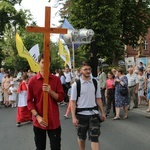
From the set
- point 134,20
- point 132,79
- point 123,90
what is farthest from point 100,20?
point 123,90

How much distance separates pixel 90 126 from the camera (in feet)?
19.0

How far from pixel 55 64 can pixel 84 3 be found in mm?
46274

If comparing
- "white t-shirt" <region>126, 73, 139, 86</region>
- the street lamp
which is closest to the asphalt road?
"white t-shirt" <region>126, 73, 139, 86</region>

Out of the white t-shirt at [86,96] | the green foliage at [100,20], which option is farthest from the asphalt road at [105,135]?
the green foliage at [100,20]

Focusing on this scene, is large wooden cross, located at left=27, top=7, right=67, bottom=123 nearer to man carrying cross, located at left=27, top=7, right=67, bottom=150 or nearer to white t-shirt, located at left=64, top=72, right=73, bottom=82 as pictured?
man carrying cross, located at left=27, top=7, right=67, bottom=150

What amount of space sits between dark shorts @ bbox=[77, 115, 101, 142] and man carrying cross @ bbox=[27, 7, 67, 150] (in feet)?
3.18

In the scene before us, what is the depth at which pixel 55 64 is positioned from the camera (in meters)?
74.5

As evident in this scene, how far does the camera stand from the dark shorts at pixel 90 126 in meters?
5.73

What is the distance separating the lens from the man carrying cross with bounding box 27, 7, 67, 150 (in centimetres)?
474

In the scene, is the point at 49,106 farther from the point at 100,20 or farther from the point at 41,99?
the point at 100,20

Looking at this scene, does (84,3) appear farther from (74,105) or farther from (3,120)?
(74,105)

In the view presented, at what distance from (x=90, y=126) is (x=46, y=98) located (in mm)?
1319

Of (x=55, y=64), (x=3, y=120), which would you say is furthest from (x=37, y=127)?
(x=55, y=64)

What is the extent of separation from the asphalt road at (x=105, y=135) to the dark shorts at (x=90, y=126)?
1716mm
